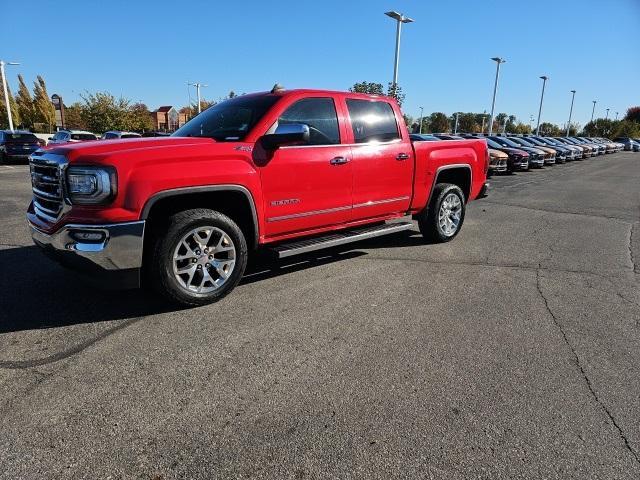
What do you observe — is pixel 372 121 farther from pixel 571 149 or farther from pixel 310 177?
pixel 571 149

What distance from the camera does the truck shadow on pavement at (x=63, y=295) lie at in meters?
3.90

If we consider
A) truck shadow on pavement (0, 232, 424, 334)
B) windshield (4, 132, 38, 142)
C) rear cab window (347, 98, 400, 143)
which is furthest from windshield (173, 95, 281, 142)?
windshield (4, 132, 38, 142)

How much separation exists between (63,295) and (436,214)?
4.78 m

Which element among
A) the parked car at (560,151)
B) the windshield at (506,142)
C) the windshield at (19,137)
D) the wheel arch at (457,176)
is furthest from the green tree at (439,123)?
the wheel arch at (457,176)

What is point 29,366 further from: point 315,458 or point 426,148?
point 426,148

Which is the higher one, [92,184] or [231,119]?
[231,119]

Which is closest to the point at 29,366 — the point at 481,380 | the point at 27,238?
the point at 481,380

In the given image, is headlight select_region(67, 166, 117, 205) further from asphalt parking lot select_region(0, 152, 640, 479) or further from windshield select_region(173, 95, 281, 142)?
windshield select_region(173, 95, 281, 142)

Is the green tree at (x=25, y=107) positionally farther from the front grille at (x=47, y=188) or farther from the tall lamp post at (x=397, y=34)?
the front grille at (x=47, y=188)

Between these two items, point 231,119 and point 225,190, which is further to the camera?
point 231,119

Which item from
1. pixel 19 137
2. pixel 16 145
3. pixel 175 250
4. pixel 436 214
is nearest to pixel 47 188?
pixel 175 250

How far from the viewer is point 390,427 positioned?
255 centimetres

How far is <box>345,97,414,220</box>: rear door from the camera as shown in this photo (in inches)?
207

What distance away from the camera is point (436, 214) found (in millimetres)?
6574
